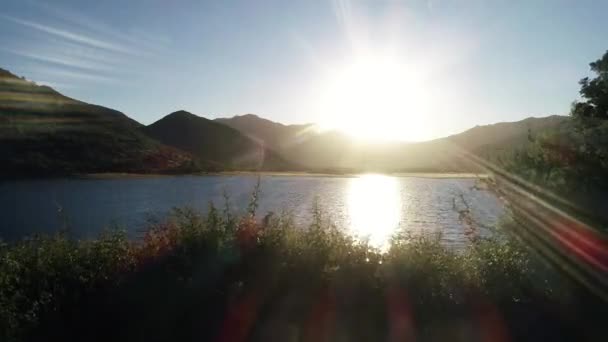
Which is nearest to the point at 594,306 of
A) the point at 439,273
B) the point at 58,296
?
Result: the point at 439,273

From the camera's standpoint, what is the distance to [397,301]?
19.1 feet

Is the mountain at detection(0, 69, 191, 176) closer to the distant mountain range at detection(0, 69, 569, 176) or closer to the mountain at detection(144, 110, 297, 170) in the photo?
the distant mountain range at detection(0, 69, 569, 176)

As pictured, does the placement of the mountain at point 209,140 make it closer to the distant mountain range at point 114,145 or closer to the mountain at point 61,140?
the distant mountain range at point 114,145

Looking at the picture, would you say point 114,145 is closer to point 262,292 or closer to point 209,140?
point 209,140

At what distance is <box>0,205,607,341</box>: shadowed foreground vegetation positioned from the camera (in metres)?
5.45

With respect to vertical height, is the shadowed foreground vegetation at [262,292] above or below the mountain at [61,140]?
below

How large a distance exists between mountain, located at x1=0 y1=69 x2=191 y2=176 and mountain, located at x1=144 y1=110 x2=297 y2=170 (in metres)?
31.0

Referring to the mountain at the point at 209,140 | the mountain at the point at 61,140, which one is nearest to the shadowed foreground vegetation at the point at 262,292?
the mountain at the point at 61,140

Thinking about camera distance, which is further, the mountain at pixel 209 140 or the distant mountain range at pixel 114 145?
the mountain at pixel 209 140

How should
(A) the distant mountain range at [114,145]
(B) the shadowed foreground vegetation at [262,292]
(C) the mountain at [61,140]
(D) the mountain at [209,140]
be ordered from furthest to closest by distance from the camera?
(D) the mountain at [209,140]
(A) the distant mountain range at [114,145]
(C) the mountain at [61,140]
(B) the shadowed foreground vegetation at [262,292]

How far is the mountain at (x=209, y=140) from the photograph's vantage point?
5723 inches

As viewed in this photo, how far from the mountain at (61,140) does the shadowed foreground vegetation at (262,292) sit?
79173 mm

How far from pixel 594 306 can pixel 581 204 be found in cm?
175

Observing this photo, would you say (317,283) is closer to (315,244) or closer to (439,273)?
(315,244)
